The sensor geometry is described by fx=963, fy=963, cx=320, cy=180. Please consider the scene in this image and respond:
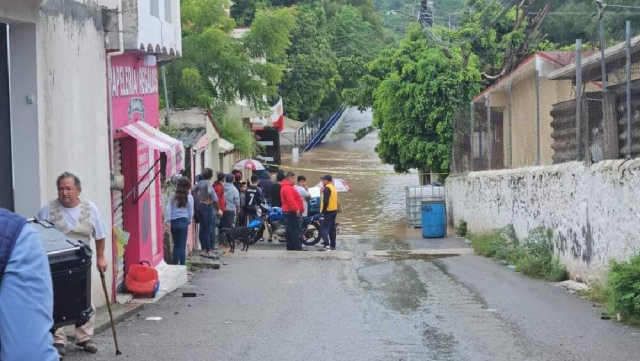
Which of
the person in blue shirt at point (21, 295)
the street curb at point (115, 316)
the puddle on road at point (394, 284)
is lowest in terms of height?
the puddle on road at point (394, 284)

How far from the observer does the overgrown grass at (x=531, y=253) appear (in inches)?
586

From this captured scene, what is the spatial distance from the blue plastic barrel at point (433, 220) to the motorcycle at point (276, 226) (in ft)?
13.7

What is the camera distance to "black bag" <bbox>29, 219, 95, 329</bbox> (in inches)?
236

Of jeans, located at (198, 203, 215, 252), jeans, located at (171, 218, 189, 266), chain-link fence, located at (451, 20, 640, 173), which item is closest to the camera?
chain-link fence, located at (451, 20, 640, 173)

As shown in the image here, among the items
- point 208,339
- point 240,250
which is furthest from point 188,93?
point 208,339

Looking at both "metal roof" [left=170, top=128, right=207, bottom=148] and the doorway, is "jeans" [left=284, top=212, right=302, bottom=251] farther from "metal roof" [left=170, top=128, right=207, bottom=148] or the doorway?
the doorway

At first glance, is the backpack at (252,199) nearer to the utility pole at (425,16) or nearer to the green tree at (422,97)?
the green tree at (422,97)

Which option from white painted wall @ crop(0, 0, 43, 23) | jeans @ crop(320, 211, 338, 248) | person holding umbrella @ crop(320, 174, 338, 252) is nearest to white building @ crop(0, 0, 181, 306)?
white painted wall @ crop(0, 0, 43, 23)

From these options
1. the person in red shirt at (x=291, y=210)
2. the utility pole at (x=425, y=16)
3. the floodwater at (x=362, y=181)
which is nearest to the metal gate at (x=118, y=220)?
the person in red shirt at (x=291, y=210)

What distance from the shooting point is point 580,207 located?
45.7ft

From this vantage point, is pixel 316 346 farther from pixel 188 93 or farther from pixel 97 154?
pixel 188 93

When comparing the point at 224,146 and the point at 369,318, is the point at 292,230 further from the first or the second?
the point at 369,318

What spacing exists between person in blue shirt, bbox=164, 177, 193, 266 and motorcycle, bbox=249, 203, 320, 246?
6243 mm

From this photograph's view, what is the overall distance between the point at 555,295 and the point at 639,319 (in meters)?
2.70
